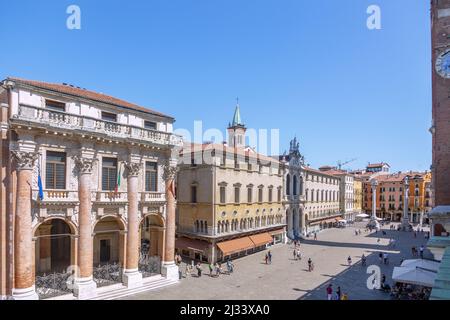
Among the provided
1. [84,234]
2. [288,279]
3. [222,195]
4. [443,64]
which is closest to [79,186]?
[84,234]

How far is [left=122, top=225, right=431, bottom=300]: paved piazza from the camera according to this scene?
20.9 meters

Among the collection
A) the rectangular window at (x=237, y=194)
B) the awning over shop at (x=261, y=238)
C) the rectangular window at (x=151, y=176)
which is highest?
the rectangular window at (x=151, y=176)

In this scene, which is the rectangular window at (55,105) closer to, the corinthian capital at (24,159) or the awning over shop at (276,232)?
the corinthian capital at (24,159)

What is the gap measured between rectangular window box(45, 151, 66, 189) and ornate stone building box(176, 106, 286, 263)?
1502cm

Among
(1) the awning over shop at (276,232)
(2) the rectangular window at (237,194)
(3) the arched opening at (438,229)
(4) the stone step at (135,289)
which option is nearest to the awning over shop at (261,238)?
(1) the awning over shop at (276,232)

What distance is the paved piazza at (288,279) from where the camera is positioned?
20.9 m

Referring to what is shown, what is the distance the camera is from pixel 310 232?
176 feet

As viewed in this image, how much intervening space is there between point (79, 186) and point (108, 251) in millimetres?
8004

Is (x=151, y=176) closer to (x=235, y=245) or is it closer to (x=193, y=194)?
(x=193, y=194)

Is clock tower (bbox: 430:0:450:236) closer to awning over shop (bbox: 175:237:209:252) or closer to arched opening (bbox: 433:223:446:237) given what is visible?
arched opening (bbox: 433:223:446:237)

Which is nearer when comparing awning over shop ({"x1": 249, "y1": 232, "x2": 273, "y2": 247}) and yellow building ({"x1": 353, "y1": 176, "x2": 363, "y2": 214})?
awning over shop ({"x1": 249, "y1": 232, "x2": 273, "y2": 247})

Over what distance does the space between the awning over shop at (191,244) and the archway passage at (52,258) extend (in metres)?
11.7

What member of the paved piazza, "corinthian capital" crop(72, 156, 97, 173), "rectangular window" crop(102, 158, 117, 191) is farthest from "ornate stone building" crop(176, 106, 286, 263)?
"corinthian capital" crop(72, 156, 97, 173)
